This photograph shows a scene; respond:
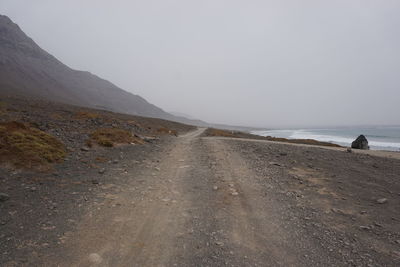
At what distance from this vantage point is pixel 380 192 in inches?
282

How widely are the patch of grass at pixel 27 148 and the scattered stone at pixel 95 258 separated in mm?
5389

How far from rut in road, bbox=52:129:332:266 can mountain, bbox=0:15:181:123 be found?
11635 cm

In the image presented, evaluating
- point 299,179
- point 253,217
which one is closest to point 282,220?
point 253,217

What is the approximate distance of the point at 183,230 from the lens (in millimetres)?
4492

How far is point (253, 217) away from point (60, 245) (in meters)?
4.17

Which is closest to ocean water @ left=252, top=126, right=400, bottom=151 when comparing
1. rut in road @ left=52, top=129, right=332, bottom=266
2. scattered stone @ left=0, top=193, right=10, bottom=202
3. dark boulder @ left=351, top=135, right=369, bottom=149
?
dark boulder @ left=351, top=135, right=369, bottom=149

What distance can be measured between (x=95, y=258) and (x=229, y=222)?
2.85m

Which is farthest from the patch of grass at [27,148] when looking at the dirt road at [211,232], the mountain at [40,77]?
the mountain at [40,77]

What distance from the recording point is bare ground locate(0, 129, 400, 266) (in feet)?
12.0

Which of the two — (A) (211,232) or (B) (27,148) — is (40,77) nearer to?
(B) (27,148)

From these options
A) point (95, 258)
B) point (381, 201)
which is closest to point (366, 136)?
point (381, 201)

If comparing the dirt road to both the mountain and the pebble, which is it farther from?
the mountain

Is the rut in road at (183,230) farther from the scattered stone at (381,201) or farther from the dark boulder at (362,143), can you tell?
the dark boulder at (362,143)

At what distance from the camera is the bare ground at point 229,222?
3.65 metres
